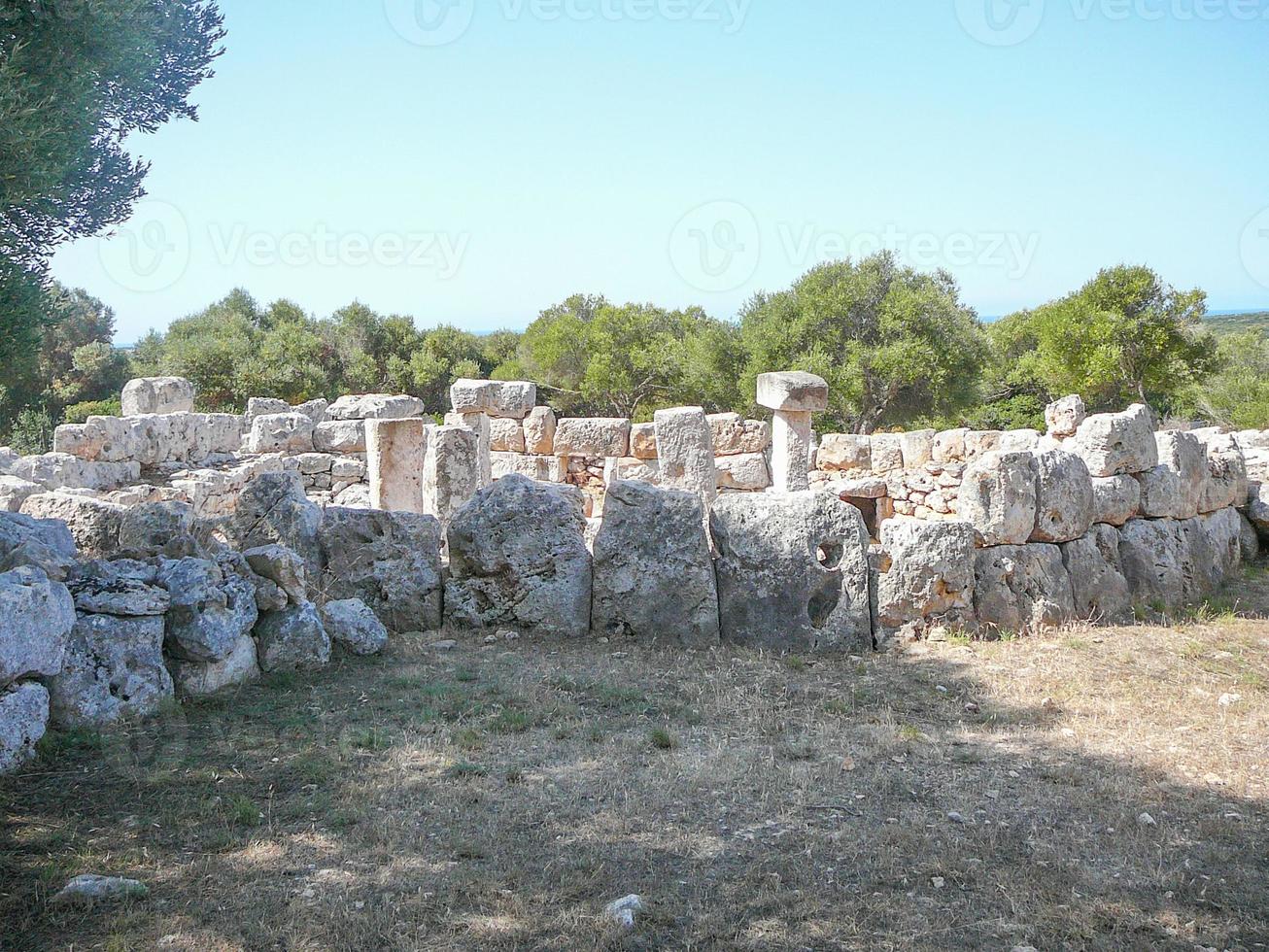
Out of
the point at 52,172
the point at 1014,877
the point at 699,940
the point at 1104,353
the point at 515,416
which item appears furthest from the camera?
the point at 1104,353

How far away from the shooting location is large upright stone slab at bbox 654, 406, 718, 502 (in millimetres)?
13336

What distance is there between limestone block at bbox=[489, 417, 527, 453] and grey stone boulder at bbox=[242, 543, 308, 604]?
30.0ft

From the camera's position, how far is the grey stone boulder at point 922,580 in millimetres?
8109

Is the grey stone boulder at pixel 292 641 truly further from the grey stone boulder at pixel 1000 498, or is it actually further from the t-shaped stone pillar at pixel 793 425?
the t-shaped stone pillar at pixel 793 425

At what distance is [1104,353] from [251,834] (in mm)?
27258

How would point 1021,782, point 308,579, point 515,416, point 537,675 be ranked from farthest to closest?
point 515,416
point 308,579
point 537,675
point 1021,782

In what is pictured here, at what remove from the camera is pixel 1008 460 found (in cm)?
864

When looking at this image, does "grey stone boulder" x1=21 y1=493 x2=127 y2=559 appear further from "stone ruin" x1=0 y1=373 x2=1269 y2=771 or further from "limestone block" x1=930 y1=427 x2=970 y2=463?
"limestone block" x1=930 y1=427 x2=970 y2=463

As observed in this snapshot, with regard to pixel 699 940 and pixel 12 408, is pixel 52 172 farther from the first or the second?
pixel 12 408

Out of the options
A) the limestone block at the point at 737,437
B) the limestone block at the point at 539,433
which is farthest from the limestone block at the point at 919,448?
the limestone block at the point at 539,433

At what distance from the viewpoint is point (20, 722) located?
5.11 metres

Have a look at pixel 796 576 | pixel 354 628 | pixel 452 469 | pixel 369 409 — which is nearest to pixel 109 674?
pixel 354 628

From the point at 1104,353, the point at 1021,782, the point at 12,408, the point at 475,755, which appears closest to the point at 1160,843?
the point at 1021,782

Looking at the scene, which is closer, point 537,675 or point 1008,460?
point 537,675
